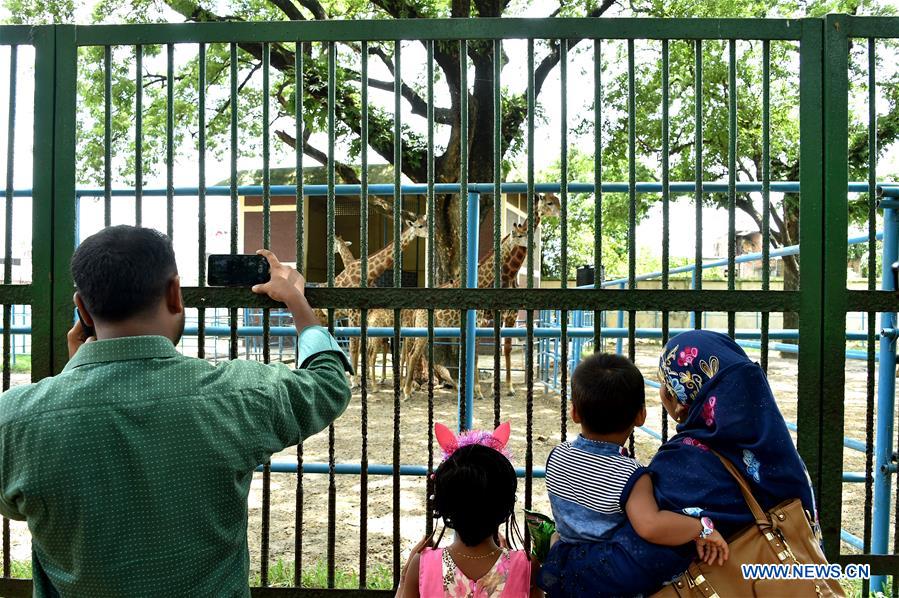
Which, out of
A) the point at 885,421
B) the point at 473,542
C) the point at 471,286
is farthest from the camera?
the point at 471,286

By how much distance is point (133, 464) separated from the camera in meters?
1.25

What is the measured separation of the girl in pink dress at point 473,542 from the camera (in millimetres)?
1679

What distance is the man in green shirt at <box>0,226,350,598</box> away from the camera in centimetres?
124

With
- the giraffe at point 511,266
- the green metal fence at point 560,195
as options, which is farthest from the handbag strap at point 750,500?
the giraffe at point 511,266

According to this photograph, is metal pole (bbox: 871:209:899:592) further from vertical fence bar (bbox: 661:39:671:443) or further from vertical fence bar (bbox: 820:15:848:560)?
vertical fence bar (bbox: 661:39:671:443)

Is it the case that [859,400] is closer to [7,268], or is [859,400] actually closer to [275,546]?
[275,546]

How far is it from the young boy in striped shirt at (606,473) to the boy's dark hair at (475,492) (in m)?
0.15

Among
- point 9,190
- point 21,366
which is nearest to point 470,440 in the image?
point 9,190

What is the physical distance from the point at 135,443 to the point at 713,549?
1.28 metres

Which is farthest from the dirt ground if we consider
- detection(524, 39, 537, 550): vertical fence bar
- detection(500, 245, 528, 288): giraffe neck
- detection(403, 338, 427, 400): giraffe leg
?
detection(500, 245, 528, 288): giraffe neck

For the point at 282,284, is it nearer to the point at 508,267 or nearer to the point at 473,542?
the point at 473,542

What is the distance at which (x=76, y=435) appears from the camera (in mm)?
1231

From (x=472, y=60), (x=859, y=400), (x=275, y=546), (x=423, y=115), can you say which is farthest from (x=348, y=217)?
(x=275, y=546)

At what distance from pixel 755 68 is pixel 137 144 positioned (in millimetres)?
12804
